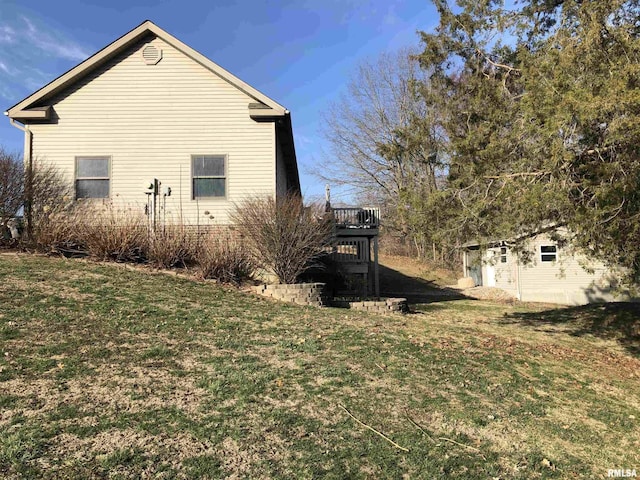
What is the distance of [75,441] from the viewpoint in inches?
142

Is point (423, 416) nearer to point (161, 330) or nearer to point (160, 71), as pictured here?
point (161, 330)

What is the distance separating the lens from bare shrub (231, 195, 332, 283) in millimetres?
10750

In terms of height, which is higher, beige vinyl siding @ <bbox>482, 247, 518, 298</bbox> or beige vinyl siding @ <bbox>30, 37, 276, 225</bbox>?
beige vinyl siding @ <bbox>30, 37, 276, 225</bbox>

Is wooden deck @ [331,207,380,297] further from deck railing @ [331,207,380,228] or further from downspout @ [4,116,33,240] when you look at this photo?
downspout @ [4,116,33,240]

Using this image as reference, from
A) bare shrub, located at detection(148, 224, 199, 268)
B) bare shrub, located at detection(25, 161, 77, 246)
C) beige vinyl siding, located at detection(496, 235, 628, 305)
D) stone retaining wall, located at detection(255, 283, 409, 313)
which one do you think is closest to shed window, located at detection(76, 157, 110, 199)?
bare shrub, located at detection(25, 161, 77, 246)

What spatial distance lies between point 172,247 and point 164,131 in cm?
354

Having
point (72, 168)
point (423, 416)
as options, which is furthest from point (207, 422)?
point (72, 168)

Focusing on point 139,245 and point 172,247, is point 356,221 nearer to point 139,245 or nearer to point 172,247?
point 172,247

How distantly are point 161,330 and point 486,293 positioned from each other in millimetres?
17940

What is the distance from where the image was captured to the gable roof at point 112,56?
1238cm

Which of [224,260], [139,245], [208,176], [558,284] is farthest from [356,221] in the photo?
[558,284]

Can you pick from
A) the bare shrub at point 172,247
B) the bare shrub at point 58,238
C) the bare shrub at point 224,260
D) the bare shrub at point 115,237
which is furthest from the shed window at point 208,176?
the bare shrub at point 58,238

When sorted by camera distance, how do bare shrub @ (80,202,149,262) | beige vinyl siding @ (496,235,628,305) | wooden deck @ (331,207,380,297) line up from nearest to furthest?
bare shrub @ (80,202,149,262) → wooden deck @ (331,207,380,297) → beige vinyl siding @ (496,235,628,305)

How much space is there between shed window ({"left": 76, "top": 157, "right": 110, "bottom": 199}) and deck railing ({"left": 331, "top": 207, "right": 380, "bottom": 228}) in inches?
293
